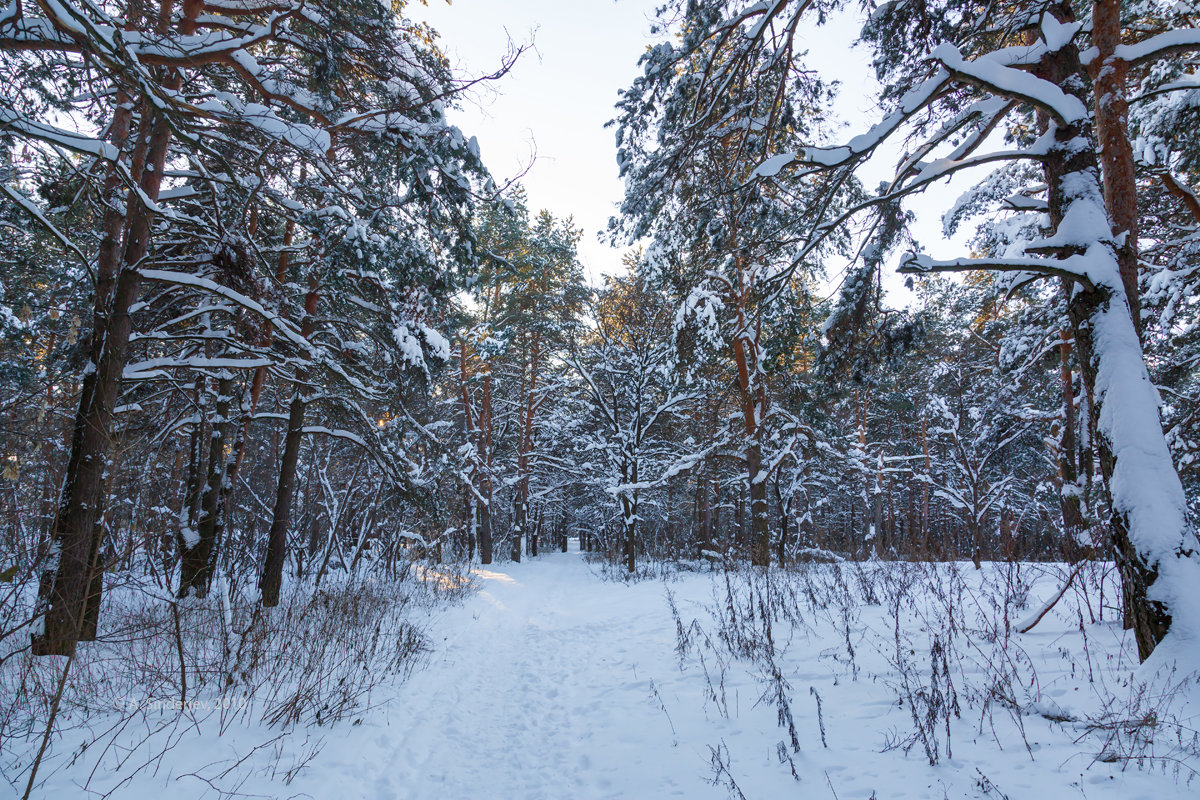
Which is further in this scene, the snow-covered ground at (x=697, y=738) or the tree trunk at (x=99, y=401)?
the tree trunk at (x=99, y=401)

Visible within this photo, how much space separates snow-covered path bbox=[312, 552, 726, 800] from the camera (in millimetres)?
3080

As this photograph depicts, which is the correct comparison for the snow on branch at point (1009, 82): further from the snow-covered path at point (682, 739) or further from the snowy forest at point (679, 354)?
the snow-covered path at point (682, 739)

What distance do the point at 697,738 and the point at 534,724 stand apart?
152cm

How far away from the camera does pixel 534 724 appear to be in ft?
13.7

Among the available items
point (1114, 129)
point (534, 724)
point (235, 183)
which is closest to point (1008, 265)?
point (1114, 129)

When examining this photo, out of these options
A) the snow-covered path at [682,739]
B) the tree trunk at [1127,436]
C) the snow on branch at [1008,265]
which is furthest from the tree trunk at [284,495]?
the tree trunk at [1127,436]

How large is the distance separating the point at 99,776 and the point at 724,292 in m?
Answer: 11.1

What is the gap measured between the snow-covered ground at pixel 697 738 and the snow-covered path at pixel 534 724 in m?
0.02

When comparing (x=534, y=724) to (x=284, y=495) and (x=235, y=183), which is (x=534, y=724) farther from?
(x=284, y=495)

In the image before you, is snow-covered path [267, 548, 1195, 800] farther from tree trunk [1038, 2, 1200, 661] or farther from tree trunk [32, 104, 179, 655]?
tree trunk [32, 104, 179, 655]

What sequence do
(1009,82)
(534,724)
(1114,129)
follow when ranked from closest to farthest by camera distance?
(1009,82) < (1114,129) < (534,724)

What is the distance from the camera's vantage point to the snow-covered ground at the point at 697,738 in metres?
2.46

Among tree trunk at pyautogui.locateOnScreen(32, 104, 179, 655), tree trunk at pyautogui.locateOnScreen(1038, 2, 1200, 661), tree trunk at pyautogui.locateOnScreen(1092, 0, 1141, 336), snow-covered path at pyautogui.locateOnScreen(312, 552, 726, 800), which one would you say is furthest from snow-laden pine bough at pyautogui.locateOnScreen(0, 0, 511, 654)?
tree trunk at pyautogui.locateOnScreen(1092, 0, 1141, 336)

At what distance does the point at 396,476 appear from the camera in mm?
7832
